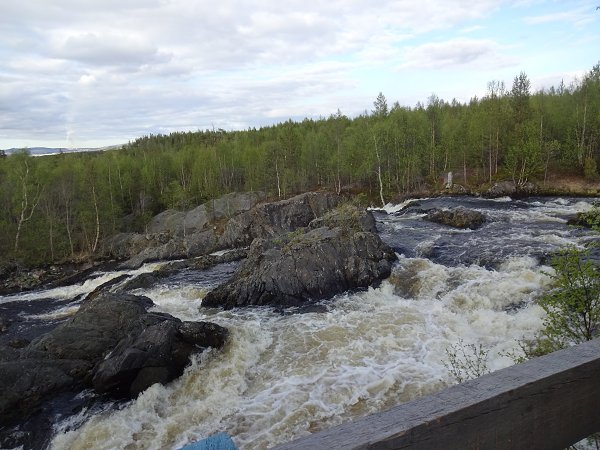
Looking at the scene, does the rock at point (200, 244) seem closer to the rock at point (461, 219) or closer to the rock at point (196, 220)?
the rock at point (196, 220)

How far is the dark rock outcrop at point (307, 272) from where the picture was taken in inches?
896

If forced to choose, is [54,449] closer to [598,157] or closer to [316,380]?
[316,380]

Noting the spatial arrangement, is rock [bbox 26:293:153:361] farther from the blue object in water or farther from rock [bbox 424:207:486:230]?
rock [bbox 424:207:486:230]

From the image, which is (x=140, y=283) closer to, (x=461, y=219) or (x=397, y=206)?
(x=461, y=219)

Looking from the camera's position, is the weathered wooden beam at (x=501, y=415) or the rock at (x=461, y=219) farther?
the rock at (x=461, y=219)

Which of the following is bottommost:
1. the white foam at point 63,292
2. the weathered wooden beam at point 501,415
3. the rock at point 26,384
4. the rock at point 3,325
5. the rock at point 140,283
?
the white foam at point 63,292

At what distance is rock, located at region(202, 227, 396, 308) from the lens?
22.8 m

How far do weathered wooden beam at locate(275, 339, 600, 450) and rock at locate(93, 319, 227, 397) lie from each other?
1409 centimetres

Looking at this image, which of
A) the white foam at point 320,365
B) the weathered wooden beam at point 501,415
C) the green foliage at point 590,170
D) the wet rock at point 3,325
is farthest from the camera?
the green foliage at point 590,170

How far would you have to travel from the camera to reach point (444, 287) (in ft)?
69.6

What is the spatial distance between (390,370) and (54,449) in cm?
1016

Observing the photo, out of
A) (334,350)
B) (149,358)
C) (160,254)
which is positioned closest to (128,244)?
(160,254)

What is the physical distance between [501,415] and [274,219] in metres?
43.2

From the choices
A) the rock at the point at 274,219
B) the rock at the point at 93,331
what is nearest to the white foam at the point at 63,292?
the rock at the point at 274,219
